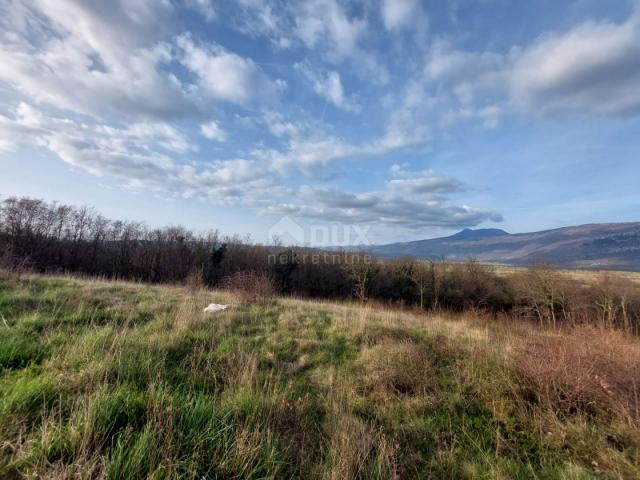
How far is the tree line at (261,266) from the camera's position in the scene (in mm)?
28062

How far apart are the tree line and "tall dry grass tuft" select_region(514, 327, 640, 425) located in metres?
21.5

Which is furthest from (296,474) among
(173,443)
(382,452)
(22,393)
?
(22,393)

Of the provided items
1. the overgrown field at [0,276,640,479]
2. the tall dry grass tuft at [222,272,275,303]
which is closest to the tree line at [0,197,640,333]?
the tall dry grass tuft at [222,272,275,303]

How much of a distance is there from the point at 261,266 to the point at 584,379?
110 feet

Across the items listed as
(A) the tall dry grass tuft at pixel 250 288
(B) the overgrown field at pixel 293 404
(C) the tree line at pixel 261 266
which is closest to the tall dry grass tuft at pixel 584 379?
(B) the overgrown field at pixel 293 404

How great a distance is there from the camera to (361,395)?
3.85 metres

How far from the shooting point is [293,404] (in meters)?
3.20

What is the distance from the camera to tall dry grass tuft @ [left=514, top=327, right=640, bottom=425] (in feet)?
11.8

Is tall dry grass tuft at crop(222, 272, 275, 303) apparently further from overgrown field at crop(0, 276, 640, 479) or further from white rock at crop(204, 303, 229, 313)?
overgrown field at crop(0, 276, 640, 479)

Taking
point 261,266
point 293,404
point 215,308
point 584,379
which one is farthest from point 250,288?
point 261,266

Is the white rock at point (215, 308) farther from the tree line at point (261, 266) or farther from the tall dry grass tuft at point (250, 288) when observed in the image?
the tree line at point (261, 266)

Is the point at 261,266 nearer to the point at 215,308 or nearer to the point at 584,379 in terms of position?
the point at 215,308

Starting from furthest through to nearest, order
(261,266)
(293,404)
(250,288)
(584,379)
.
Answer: (261,266)
(250,288)
(584,379)
(293,404)

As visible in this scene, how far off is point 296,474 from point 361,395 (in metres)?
1.81
